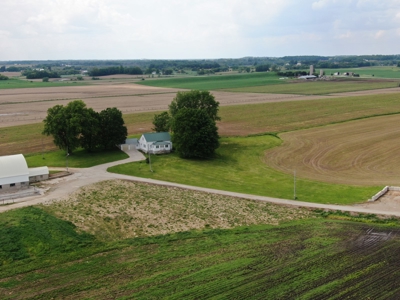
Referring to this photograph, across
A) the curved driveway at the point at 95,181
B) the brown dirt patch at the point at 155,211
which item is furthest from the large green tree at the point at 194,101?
the brown dirt patch at the point at 155,211

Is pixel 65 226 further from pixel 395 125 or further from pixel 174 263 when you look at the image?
pixel 395 125

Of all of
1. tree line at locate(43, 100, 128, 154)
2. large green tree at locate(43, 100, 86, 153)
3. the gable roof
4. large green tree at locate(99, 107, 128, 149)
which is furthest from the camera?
the gable roof

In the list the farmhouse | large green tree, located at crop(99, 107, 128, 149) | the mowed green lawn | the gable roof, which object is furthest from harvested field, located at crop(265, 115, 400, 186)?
the farmhouse

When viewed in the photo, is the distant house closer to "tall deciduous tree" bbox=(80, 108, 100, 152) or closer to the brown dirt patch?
"tall deciduous tree" bbox=(80, 108, 100, 152)

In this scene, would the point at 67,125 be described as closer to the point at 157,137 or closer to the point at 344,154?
the point at 157,137

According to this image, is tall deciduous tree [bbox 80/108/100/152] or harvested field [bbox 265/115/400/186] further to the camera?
tall deciduous tree [bbox 80/108/100/152]

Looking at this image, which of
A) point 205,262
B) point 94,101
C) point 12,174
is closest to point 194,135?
point 12,174

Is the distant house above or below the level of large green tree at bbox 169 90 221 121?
below
